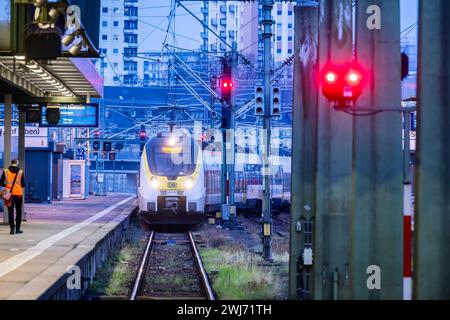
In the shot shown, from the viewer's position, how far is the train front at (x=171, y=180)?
22.1 meters

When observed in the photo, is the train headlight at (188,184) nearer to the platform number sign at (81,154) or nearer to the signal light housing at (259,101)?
the signal light housing at (259,101)

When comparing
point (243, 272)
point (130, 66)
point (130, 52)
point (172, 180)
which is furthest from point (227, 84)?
point (130, 66)

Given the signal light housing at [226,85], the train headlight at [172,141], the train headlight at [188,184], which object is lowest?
the train headlight at [188,184]

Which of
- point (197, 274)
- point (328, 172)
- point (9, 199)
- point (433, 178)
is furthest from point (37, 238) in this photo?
point (433, 178)

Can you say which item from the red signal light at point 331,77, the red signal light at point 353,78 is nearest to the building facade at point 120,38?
the red signal light at point 331,77

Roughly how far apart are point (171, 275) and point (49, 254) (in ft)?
10.8

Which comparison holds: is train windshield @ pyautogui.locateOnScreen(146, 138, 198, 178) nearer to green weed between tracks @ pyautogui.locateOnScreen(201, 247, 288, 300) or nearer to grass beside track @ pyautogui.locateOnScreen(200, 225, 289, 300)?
grass beside track @ pyautogui.locateOnScreen(200, 225, 289, 300)

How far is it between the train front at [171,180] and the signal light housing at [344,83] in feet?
48.4

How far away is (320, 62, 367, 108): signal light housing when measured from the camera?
24.5 ft

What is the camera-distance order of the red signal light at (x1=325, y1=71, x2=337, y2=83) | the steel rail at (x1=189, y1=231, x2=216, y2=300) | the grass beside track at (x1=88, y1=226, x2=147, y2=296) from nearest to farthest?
the red signal light at (x1=325, y1=71, x2=337, y2=83) → the steel rail at (x1=189, y1=231, x2=216, y2=300) → the grass beside track at (x1=88, y1=226, x2=147, y2=296)

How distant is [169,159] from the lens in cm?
2245

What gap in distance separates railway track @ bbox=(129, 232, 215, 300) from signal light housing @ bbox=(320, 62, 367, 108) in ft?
14.5

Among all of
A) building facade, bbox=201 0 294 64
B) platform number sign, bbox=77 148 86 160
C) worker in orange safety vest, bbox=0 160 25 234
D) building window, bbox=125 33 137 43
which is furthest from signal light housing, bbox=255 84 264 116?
platform number sign, bbox=77 148 86 160

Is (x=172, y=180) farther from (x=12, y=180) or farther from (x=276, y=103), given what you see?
(x=12, y=180)
